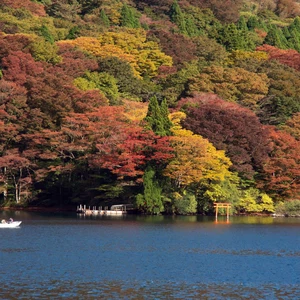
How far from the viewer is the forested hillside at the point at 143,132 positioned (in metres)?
71.4

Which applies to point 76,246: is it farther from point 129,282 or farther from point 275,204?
point 275,204

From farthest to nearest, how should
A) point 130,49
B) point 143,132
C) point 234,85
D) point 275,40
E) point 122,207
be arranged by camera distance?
point 275,40 < point 130,49 < point 234,85 < point 122,207 < point 143,132

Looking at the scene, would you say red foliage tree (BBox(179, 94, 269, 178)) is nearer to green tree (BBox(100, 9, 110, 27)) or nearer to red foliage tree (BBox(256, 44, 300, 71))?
red foliage tree (BBox(256, 44, 300, 71))

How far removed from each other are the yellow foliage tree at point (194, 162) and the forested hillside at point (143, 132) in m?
0.11

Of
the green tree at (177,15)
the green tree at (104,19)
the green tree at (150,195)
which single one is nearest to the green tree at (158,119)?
the green tree at (150,195)

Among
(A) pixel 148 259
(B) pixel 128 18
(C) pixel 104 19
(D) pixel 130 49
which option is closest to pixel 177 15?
(B) pixel 128 18

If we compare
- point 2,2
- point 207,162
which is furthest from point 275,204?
point 2,2

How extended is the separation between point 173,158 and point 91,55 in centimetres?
3657

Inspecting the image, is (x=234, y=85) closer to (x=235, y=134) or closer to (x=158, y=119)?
(x=235, y=134)

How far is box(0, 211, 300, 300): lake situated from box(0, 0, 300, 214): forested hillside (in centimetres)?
750

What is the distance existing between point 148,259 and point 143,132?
30.1 m

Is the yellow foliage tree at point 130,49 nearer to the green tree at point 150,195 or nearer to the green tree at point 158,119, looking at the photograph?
the green tree at point 158,119

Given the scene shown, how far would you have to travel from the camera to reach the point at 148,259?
42.4m

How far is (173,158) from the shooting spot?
71.4 m
